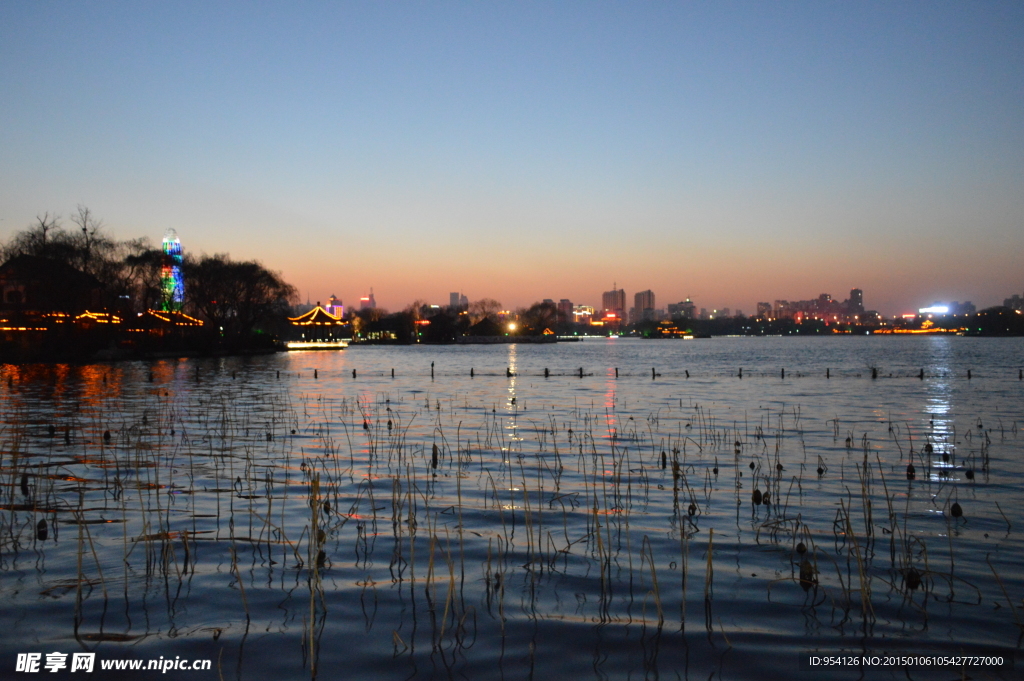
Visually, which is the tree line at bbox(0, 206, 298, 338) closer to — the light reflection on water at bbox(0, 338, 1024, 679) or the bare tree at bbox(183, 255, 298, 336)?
the bare tree at bbox(183, 255, 298, 336)

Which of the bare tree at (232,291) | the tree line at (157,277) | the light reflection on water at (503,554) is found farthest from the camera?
the bare tree at (232,291)

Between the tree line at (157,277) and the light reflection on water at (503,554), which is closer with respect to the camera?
the light reflection on water at (503,554)

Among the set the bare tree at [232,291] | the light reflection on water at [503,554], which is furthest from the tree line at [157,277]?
the light reflection on water at [503,554]

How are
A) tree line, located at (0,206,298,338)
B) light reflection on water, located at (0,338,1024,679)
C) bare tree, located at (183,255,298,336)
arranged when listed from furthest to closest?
1. bare tree, located at (183,255,298,336)
2. tree line, located at (0,206,298,338)
3. light reflection on water, located at (0,338,1024,679)

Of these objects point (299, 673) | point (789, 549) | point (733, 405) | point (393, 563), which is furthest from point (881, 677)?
point (733, 405)

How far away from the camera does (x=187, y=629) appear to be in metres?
6.18

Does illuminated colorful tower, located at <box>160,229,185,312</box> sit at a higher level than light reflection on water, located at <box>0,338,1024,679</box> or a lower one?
higher

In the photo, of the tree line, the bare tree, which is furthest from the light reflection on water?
the bare tree

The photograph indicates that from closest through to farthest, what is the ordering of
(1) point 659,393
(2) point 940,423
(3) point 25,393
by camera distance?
(2) point 940,423 < (3) point 25,393 < (1) point 659,393

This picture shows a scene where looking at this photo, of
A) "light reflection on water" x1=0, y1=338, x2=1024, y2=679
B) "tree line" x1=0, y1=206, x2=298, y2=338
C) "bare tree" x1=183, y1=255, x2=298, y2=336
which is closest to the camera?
"light reflection on water" x1=0, y1=338, x2=1024, y2=679

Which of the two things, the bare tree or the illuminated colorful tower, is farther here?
the bare tree

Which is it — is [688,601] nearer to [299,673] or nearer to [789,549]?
[789,549]

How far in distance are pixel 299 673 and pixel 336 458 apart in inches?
367

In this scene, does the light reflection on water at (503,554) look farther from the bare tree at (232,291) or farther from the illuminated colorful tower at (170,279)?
the bare tree at (232,291)
